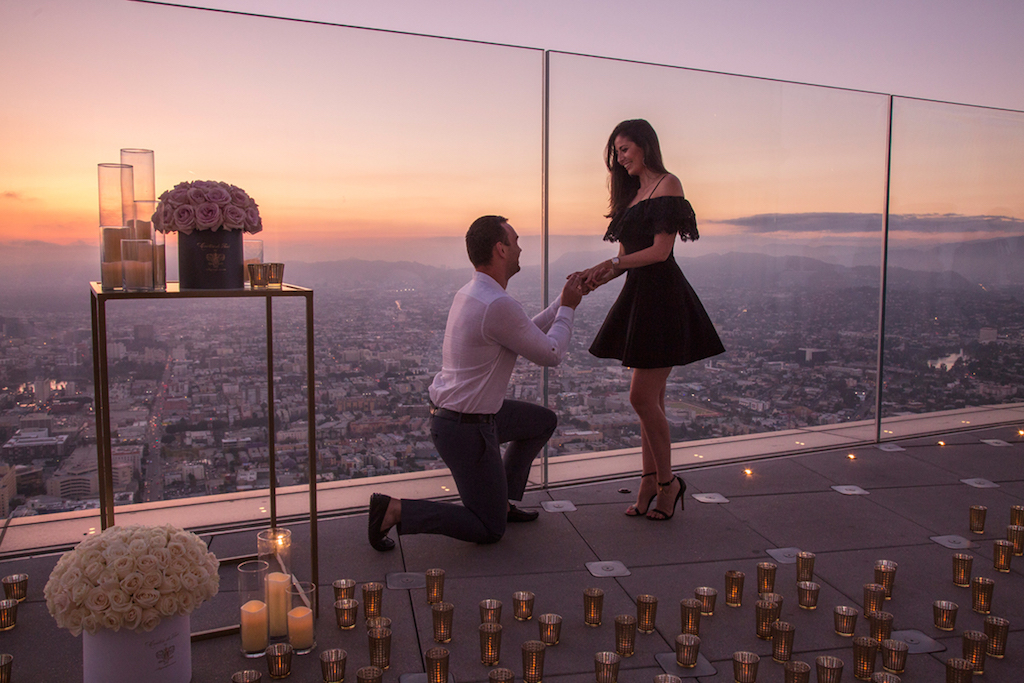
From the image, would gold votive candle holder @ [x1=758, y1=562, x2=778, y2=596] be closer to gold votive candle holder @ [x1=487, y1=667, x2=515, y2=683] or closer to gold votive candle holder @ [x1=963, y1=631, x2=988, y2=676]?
gold votive candle holder @ [x1=963, y1=631, x2=988, y2=676]

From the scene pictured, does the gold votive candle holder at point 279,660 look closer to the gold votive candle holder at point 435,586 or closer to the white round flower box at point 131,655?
the white round flower box at point 131,655

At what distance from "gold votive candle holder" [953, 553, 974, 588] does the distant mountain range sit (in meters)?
1.74

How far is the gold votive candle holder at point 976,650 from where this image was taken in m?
1.84

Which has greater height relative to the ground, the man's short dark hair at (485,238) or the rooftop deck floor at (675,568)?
the man's short dark hair at (485,238)

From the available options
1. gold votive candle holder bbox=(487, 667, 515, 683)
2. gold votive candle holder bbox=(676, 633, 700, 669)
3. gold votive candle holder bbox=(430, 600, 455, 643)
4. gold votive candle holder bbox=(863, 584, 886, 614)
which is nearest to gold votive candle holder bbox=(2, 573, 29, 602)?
gold votive candle holder bbox=(430, 600, 455, 643)

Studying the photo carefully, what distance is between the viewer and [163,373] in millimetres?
2785

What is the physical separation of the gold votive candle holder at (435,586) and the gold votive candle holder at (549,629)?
1.19 feet

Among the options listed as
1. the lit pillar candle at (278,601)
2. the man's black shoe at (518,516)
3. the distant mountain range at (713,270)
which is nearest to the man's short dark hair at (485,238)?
the distant mountain range at (713,270)

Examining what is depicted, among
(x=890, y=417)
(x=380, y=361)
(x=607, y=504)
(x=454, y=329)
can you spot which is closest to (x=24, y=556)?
(x=380, y=361)

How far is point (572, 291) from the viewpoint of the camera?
107 inches

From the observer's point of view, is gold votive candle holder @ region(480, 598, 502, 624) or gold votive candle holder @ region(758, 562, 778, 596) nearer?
gold votive candle holder @ region(480, 598, 502, 624)

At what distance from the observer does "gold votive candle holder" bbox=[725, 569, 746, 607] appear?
7.23 feet

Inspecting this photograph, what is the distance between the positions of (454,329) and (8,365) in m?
1.53

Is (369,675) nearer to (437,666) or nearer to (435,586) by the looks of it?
(437,666)
